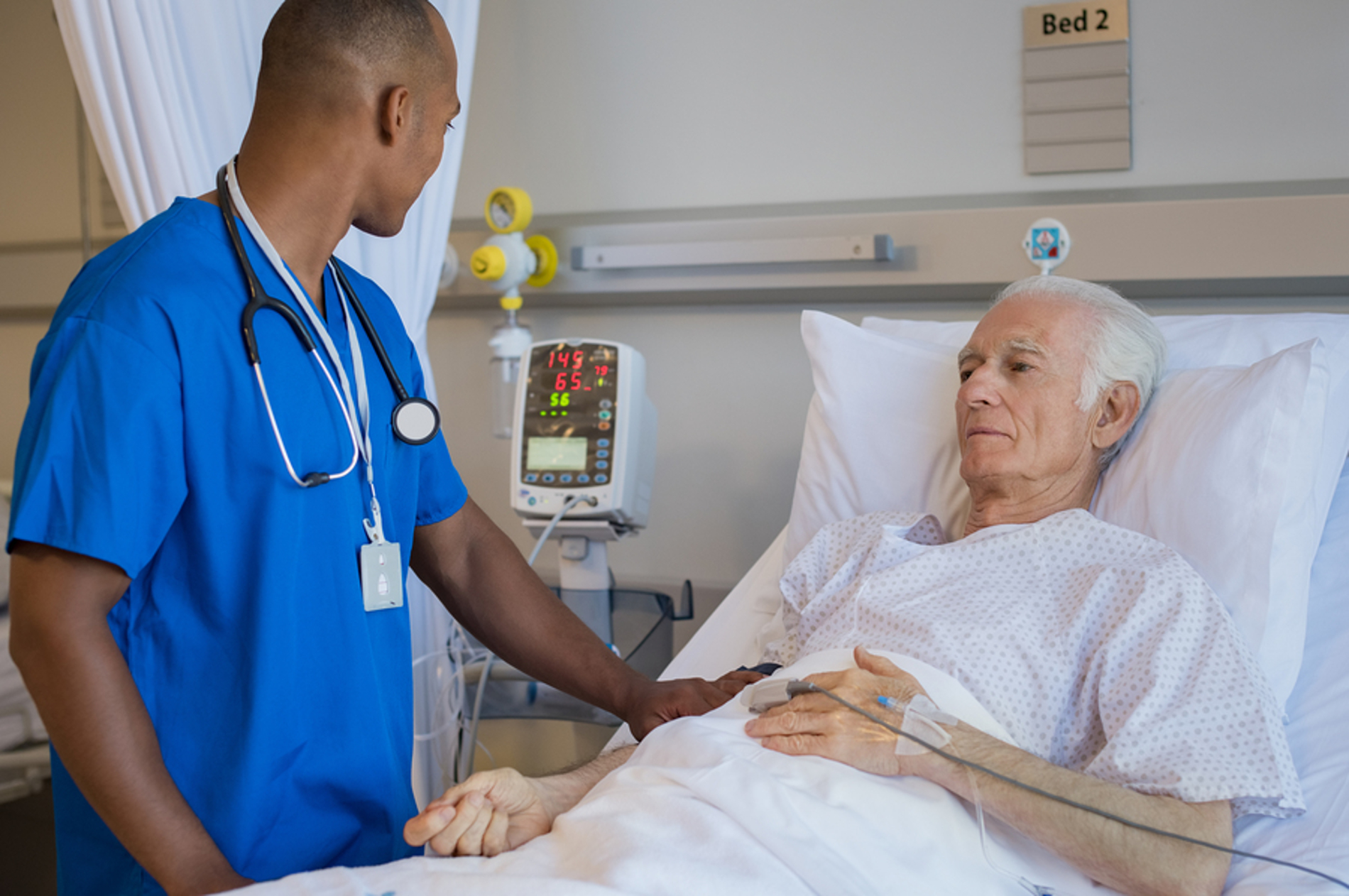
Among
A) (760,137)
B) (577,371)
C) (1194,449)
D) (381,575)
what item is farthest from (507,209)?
(1194,449)

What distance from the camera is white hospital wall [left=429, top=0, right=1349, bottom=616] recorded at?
78.6 inches

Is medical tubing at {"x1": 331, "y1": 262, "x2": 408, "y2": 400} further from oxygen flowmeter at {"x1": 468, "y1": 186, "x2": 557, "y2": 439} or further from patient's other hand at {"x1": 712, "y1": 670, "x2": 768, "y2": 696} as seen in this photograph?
oxygen flowmeter at {"x1": 468, "y1": 186, "x2": 557, "y2": 439}

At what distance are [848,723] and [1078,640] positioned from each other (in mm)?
342

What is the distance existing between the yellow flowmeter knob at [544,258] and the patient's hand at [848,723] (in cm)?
156

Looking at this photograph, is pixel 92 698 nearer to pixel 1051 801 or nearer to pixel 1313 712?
pixel 1051 801

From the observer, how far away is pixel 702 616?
8.38ft

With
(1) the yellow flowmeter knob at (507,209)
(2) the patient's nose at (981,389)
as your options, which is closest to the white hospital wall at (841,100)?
(1) the yellow flowmeter knob at (507,209)

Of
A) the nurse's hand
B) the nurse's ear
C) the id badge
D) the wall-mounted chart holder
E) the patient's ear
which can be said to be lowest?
the nurse's hand

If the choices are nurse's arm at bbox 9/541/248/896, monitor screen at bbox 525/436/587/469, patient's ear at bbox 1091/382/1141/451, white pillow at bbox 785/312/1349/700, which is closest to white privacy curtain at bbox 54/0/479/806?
monitor screen at bbox 525/436/587/469

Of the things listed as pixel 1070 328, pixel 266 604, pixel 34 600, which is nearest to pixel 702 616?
pixel 1070 328

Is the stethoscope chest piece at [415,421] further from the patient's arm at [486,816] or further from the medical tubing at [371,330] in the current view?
the patient's arm at [486,816]

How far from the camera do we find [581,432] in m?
2.03

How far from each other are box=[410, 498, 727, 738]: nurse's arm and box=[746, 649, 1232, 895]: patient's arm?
279mm

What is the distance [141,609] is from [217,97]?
99cm
